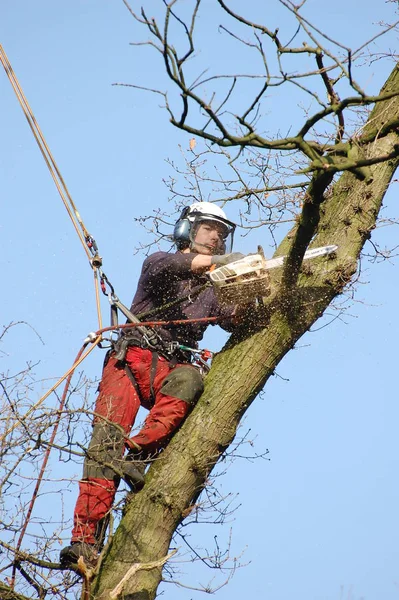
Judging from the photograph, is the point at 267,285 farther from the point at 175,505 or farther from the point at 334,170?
the point at 175,505

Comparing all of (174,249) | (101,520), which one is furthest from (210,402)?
(174,249)

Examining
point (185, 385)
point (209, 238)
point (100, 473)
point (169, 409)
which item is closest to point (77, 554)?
point (100, 473)

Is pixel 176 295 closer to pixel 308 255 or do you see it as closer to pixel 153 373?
pixel 153 373

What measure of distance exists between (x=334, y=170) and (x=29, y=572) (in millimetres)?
2746

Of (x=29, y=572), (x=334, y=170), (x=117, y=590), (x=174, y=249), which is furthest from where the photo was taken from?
(x=174, y=249)

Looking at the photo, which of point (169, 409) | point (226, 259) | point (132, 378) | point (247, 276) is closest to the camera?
point (247, 276)

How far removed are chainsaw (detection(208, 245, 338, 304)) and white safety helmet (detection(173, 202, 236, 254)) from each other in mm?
988

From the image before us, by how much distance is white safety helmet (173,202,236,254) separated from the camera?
6.15 meters

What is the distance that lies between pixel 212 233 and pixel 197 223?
126 millimetres

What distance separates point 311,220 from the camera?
4.70m

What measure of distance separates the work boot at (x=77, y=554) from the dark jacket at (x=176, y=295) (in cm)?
142

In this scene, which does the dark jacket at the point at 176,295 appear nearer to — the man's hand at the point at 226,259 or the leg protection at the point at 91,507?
the man's hand at the point at 226,259

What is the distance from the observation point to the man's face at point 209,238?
6.16m

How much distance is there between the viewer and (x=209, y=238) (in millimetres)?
6207
